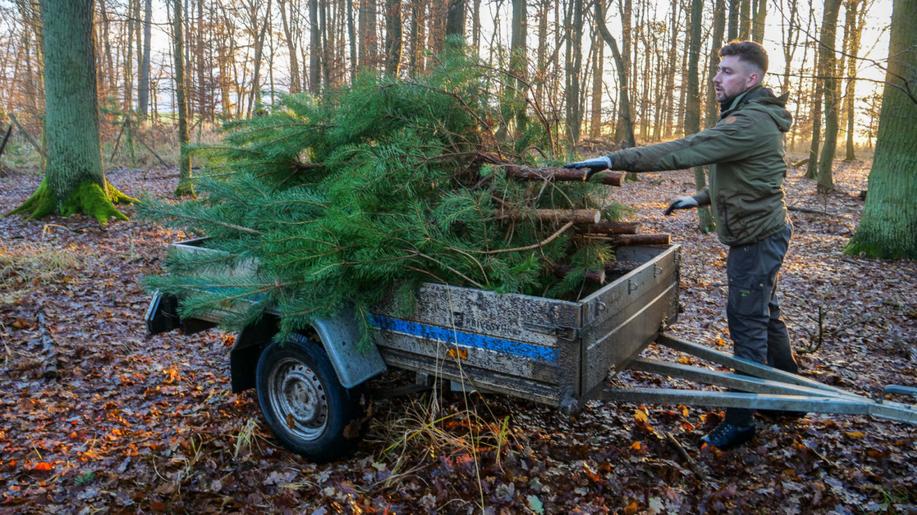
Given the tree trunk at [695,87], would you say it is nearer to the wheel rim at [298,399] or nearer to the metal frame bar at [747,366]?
the metal frame bar at [747,366]

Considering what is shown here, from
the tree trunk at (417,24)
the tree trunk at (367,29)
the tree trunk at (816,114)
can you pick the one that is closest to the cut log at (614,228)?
the tree trunk at (417,24)

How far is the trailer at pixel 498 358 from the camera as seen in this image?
2.82m

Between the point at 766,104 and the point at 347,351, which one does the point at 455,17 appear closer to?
the point at 766,104

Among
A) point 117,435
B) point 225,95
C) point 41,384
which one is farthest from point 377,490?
point 225,95

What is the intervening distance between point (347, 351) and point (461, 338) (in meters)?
0.68

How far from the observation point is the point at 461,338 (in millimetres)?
3072

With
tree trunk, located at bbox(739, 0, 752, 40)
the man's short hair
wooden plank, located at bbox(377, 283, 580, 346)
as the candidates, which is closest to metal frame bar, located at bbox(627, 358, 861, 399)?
wooden plank, located at bbox(377, 283, 580, 346)

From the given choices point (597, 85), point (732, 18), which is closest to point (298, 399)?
point (732, 18)

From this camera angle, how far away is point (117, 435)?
3.92m

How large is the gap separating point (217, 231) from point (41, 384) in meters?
2.16

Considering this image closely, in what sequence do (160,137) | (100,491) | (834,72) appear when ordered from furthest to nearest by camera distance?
(160,137), (834,72), (100,491)

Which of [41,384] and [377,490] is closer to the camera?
[377,490]

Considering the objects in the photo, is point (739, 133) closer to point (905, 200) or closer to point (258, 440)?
point (258, 440)

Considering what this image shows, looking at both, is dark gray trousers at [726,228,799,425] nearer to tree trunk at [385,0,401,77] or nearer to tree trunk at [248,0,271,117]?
tree trunk at [385,0,401,77]
